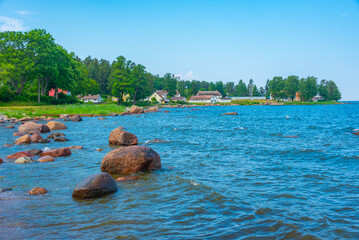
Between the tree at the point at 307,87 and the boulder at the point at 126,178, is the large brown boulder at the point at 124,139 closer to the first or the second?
the boulder at the point at 126,178

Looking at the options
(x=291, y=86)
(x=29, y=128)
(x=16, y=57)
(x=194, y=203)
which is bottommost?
(x=194, y=203)

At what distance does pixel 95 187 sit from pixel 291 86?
8056 inches

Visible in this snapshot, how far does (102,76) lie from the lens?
5285 inches

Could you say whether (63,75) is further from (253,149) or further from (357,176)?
(357,176)

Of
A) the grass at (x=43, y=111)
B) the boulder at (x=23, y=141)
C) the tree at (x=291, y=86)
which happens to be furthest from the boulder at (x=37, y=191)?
the tree at (x=291, y=86)

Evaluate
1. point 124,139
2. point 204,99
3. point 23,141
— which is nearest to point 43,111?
point 23,141

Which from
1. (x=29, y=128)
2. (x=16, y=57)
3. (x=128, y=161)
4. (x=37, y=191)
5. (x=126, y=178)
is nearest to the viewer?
(x=37, y=191)

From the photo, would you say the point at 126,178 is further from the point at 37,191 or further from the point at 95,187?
the point at 37,191

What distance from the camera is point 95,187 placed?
8.73m

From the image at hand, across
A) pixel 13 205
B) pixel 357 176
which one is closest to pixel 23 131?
pixel 13 205

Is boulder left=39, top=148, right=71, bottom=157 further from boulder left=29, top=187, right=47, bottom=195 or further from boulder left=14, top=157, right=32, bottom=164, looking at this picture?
boulder left=29, top=187, right=47, bottom=195

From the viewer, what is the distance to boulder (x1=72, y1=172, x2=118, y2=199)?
28.2 feet

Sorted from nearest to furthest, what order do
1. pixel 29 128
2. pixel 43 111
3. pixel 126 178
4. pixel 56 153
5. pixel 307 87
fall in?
pixel 126 178, pixel 56 153, pixel 29 128, pixel 43 111, pixel 307 87

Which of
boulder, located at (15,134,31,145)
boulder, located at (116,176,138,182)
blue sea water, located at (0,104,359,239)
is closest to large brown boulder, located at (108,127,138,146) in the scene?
blue sea water, located at (0,104,359,239)
